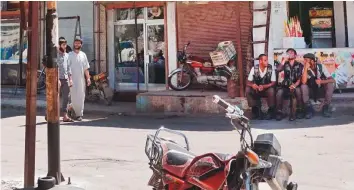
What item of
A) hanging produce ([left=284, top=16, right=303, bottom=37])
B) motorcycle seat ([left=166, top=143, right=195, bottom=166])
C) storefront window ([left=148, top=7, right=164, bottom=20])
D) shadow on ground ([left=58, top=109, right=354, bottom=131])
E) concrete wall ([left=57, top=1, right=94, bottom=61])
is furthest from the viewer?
concrete wall ([left=57, top=1, right=94, bottom=61])

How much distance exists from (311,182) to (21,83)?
12.3m

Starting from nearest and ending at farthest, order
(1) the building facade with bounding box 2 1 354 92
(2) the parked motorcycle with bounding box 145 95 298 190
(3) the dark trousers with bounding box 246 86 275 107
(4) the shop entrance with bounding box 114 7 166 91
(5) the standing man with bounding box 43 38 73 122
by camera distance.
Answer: (2) the parked motorcycle with bounding box 145 95 298 190 < (5) the standing man with bounding box 43 38 73 122 < (3) the dark trousers with bounding box 246 86 275 107 < (1) the building facade with bounding box 2 1 354 92 < (4) the shop entrance with bounding box 114 7 166 91

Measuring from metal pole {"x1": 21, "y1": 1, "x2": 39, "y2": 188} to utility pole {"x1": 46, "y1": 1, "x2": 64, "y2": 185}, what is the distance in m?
0.18

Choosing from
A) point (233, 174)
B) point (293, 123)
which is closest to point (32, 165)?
point (233, 174)

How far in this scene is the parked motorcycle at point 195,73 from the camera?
39.8 feet

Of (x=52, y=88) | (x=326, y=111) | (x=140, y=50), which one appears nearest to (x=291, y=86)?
(x=326, y=111)

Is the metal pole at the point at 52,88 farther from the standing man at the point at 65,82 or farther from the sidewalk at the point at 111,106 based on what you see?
the sidewalk at the point at 111,106

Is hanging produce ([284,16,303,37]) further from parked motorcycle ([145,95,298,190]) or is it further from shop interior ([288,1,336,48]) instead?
parked motorcycle ([145,95,298,190])

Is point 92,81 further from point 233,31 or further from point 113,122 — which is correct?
point 233,31

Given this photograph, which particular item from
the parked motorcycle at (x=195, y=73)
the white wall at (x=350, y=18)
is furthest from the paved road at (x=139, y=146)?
the white wall at (x=350, y=18)

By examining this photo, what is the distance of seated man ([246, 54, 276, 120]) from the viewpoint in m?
10.4

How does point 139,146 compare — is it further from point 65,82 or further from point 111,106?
point 111,106

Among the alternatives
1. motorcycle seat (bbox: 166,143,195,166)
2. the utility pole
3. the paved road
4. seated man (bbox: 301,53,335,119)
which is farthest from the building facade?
motorcycle seat (bbox: 166,143,195,166)

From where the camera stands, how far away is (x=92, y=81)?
1309 centimetres
